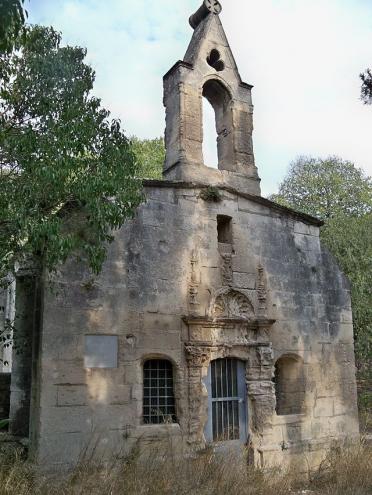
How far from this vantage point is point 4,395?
9.70 m

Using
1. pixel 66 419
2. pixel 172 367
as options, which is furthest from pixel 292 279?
pixel 66 419

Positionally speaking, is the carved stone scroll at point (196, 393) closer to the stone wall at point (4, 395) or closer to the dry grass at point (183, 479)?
the dry grass at point (183, 479)

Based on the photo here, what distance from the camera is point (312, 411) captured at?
10680 millimetres

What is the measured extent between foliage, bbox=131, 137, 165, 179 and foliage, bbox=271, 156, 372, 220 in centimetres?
567

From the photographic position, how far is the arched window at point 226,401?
9516 mm

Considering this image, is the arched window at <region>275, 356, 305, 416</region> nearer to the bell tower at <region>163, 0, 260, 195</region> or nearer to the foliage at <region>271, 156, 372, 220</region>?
the bell tower at <region>163, 0, 260, 195</region>

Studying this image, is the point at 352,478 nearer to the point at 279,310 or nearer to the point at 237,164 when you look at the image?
the point at 279,310

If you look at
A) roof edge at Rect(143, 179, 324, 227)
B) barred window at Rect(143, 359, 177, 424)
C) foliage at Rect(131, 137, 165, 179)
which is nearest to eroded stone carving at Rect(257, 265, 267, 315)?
roof edge at Rect(143, 179, 324, 227)

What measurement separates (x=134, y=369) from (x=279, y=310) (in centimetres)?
346

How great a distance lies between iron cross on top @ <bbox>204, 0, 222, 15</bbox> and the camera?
11438 mm

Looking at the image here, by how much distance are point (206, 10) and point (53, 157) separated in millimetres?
6851

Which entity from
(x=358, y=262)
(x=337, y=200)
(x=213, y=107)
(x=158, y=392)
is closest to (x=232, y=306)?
(x=158, y=392)

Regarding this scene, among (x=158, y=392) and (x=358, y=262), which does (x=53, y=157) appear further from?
Answer: (x=358, y=262)

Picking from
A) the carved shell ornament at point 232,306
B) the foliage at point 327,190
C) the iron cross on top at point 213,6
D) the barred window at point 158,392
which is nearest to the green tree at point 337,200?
the foliage at point 327,190
